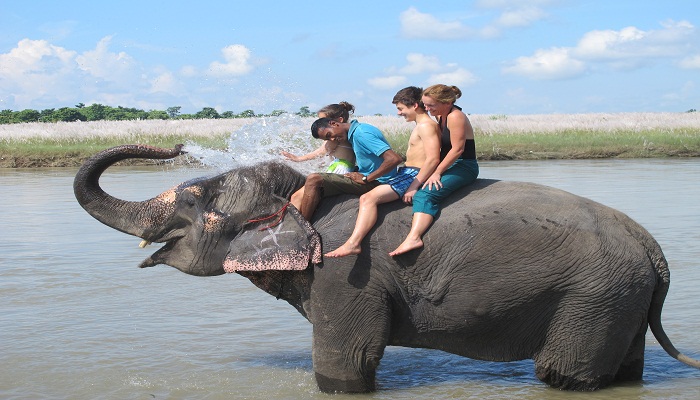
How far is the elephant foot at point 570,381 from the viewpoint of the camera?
6.21m

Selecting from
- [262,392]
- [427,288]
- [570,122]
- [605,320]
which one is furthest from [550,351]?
[570,122]

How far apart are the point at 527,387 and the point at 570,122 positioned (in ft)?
120

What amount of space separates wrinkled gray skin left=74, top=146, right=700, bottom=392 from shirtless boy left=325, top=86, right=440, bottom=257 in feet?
0.36

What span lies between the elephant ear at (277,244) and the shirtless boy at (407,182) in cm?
17

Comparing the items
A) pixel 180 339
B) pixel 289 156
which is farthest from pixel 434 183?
pixel 180 339

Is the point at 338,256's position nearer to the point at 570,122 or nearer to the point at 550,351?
the point at 550,351

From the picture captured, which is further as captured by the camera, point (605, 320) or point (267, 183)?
point (267, 183)

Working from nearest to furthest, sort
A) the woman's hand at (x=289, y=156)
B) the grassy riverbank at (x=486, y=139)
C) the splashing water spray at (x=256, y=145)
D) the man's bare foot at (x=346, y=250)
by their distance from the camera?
the man's bare foot at (x=346, y=250) → the splashing water spray at (x=256, y=145) → the woman's hand at (x=289, y=156) → the grassy riverbank at (x=486, y=139)

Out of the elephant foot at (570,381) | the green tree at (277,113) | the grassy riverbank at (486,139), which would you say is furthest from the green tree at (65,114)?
the elephant foot at (570,381)

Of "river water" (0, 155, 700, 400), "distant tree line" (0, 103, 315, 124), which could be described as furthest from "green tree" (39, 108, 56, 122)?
"river water" (0, 155, 700, 400)

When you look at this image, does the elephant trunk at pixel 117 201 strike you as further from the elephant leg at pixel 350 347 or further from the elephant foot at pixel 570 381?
the elephant foot at pixel 570 381

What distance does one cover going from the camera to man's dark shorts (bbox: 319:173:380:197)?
646 centimetres

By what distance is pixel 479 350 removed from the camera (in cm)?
634

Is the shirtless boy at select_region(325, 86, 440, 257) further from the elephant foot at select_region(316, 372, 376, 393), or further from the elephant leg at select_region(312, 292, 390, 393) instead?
the elephant foot at select_region(316, 372, 376, 393)
